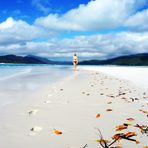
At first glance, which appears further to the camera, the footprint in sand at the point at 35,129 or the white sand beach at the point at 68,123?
the footprint in sand at the point at 35,129

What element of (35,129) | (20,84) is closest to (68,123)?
(35,129)

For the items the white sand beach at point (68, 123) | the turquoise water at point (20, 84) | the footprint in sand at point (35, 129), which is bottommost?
the turquoise water at point (20, 84)

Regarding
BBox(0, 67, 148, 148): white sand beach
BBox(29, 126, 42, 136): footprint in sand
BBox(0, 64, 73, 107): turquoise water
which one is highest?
BBox(29, 126, 42, 136): footprint in sand

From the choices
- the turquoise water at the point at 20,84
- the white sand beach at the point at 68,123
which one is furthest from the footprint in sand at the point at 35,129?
the turquoise water at the point at 20,84

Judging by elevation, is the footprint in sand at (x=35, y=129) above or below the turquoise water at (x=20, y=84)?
above

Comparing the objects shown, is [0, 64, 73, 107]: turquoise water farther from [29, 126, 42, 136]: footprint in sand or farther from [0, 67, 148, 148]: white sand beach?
[29, 126, 42, 136]: footprint in sand

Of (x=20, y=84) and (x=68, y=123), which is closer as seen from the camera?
(x=68, y=123)

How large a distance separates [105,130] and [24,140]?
5.16 feet

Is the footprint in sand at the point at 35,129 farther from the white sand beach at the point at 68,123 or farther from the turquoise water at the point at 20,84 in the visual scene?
the turquoise water at the point at 20,84

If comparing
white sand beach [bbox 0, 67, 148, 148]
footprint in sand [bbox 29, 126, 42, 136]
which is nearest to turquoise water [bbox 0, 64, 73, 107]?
white sand beach [bbox 0, 67, 148, 148]

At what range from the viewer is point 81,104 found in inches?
307

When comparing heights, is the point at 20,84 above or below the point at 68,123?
below

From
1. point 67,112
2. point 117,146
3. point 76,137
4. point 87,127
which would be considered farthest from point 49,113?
point 117,146

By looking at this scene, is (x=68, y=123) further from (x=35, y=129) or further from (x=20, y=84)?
(x=20, y=84)
